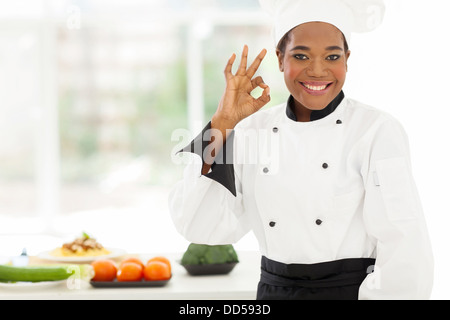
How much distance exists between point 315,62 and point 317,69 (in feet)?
0.06

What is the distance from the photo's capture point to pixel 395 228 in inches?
47.9

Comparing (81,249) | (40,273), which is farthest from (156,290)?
(81,249)

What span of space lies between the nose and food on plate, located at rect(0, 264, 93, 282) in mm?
1036

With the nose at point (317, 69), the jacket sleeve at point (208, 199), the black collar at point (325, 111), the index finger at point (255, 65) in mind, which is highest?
the index finger at point (255, 65)

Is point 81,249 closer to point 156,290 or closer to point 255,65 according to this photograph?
point 156,290

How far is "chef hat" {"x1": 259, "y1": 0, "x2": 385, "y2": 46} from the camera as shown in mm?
1300

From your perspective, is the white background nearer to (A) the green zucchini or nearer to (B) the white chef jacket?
(B) the white chef jacket

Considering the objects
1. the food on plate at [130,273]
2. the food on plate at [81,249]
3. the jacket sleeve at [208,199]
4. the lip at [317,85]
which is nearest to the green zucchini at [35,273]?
the food on plate at [130,273]

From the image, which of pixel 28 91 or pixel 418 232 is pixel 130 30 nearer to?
pixel 28 91

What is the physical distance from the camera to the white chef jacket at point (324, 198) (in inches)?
47.9

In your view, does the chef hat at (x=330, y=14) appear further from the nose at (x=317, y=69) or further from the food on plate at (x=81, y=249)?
the food on plate at (x=81, y=249)

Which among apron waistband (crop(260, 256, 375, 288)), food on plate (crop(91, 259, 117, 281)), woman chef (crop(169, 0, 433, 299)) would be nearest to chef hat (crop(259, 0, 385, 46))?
woman chef (crop(169, 0, 433, 299))

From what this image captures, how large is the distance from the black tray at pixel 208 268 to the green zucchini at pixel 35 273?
387 mm

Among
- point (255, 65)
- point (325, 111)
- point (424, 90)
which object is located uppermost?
point (424, 90)
